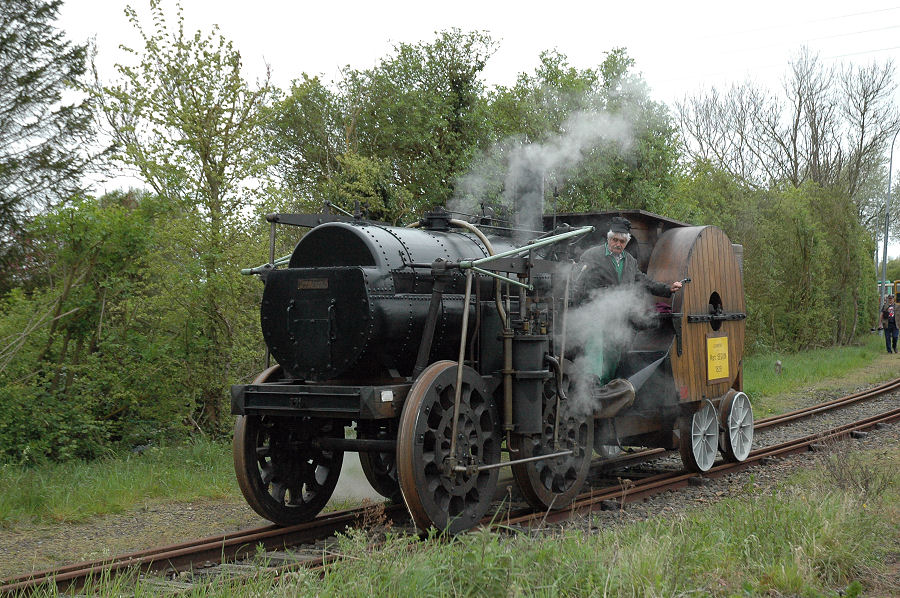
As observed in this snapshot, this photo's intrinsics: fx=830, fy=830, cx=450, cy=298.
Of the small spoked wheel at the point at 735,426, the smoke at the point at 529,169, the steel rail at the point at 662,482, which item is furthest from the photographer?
the small spoked wheel at the point at 735,426

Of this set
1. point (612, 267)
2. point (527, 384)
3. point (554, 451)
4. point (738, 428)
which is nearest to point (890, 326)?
point (738, 428)

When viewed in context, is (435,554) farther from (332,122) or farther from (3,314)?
(332,122)

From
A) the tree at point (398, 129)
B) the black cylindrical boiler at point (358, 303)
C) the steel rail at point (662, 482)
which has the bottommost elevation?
the steel rail at point (662, 482)

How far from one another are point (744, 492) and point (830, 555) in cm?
287

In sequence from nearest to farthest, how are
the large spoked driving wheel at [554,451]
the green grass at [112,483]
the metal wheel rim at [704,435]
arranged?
the large spoked driving wheel at [554,451]
the green grass at [112,483]
the metal wheel rim at [704,435]

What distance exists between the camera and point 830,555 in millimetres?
4992

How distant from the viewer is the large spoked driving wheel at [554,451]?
6789 millimetres

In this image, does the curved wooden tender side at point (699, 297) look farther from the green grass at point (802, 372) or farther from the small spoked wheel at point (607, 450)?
the green grass at point (802, 372)

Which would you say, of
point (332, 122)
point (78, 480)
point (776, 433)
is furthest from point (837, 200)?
point (78, 480)

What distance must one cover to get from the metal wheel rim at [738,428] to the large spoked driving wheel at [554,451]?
2479mm

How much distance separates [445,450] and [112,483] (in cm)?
387

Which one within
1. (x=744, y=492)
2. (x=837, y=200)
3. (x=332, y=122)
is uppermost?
(x=332, y=122)

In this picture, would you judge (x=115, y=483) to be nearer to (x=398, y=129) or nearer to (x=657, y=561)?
(x=657, y=561)

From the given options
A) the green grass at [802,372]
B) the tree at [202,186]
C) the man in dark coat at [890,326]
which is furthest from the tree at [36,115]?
the man in dark coat at [890,326]
